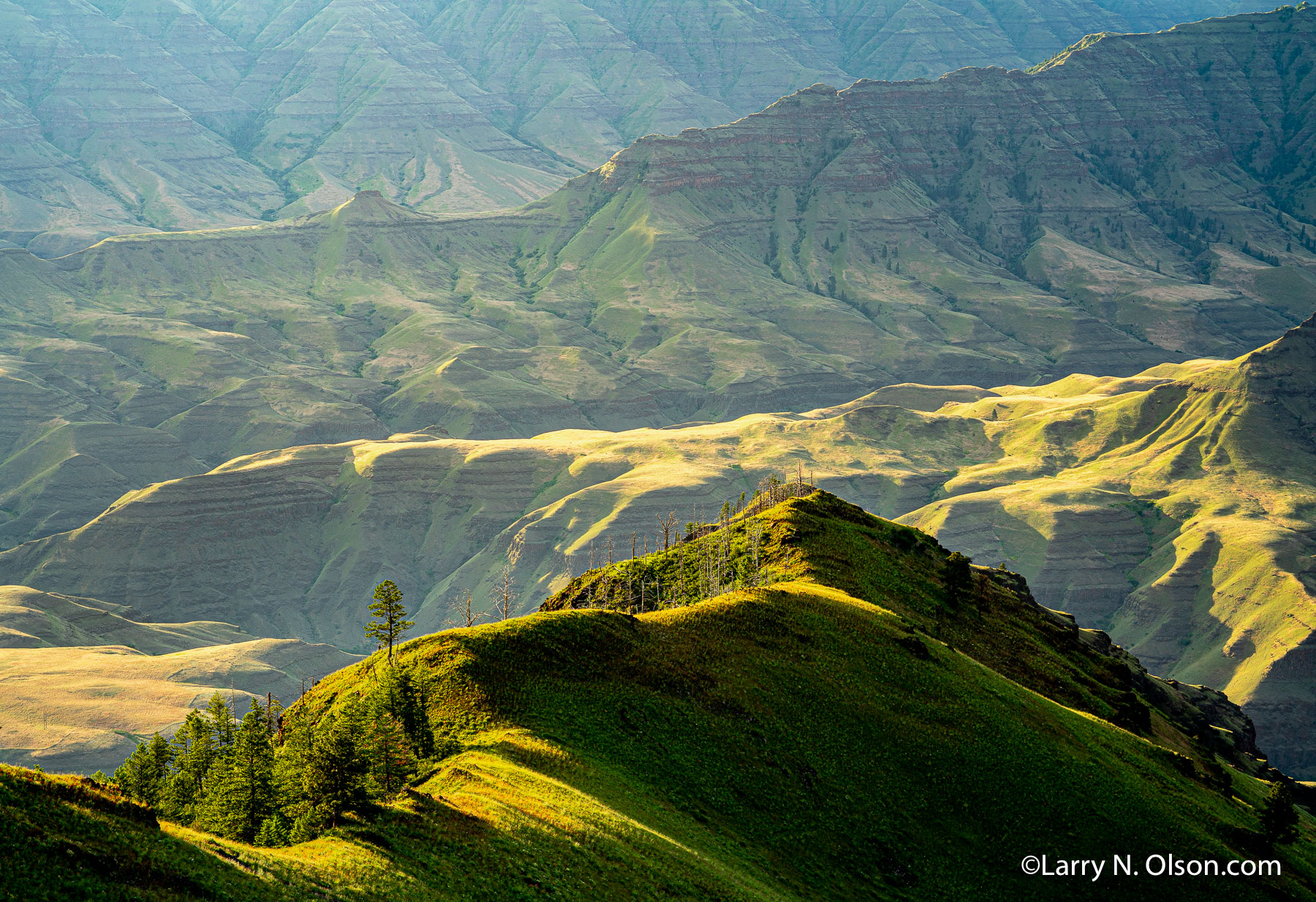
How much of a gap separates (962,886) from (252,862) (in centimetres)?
5221

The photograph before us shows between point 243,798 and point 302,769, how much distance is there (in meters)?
10.8

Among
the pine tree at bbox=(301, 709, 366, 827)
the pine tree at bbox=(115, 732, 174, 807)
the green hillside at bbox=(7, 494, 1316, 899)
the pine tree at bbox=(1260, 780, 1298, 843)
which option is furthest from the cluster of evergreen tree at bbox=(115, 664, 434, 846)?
the pine tree at bbox=(1260, 780, 1298, 843)

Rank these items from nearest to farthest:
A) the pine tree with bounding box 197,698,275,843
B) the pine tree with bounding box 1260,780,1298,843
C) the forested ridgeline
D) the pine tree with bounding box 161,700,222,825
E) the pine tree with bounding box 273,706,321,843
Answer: the pine tree with bounding box 273,706,321,843, the forested ridgeline, the pine tree with bounding box 197,698,275,843, the pine tree with bounding box 161,700,222,825, the pine tree with bounding box 1260,780,1298,843

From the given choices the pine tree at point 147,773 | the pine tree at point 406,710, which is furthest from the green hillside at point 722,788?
the pine tree at point 147,773

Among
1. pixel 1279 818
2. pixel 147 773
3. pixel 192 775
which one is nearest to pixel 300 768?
pixel 192 775

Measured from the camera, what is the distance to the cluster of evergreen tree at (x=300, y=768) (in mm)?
64875

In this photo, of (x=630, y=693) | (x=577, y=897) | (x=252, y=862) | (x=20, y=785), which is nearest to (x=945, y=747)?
(x=630, y=693)

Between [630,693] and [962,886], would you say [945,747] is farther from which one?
[630,693]

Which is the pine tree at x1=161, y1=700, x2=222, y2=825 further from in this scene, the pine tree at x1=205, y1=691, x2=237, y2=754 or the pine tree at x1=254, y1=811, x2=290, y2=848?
the pine tree at x1=254, y1=811, x2=290, y2=848

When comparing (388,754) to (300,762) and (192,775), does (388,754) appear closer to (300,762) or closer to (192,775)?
(300,762)

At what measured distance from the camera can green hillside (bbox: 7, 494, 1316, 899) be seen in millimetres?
56594

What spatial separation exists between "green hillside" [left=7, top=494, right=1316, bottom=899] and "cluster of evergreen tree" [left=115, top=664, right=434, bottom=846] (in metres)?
1.99

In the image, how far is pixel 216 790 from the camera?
7925 cm

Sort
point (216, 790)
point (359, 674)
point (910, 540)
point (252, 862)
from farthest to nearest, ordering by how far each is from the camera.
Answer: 1. point (910, 540)
2. point (359, 674)
3. point (216, 790)
4. point (252, 862)
